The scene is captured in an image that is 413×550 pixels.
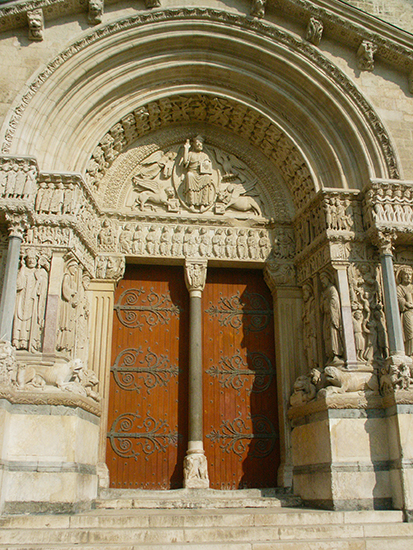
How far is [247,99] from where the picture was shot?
9.34 metres

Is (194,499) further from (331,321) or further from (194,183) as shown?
(194,183)

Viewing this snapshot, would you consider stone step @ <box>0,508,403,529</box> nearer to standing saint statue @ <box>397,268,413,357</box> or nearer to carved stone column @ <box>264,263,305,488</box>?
carved stone column @ <box>264,263,305,488</box>

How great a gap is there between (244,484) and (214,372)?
1.73 metres

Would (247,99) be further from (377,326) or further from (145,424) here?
(145,424)

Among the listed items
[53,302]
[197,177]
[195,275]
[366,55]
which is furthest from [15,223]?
[366,55]

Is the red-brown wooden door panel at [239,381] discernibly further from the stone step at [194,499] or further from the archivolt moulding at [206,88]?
the archivolt moulding at [206,88]

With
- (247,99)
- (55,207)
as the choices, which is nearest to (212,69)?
(247,99)

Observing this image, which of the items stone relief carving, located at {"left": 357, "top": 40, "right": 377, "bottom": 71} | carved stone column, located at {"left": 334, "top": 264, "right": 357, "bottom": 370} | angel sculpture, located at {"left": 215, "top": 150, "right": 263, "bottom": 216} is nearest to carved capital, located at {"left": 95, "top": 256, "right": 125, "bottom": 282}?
angel sculpture, located at {"left": 215, "top": 150, "right": 263, "bottom": 216}

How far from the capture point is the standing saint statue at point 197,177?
31.0 feet

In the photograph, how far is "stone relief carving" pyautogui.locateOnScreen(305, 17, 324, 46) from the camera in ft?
28.6

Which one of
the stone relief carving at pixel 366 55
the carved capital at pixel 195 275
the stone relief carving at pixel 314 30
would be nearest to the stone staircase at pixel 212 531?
the carved capital at pixel 195 275

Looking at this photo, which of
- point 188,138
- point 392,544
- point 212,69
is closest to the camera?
point 392,544

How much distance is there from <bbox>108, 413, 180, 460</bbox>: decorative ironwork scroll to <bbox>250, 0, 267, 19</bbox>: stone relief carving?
6.58 meters

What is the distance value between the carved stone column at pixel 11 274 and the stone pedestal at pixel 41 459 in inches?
37.9
